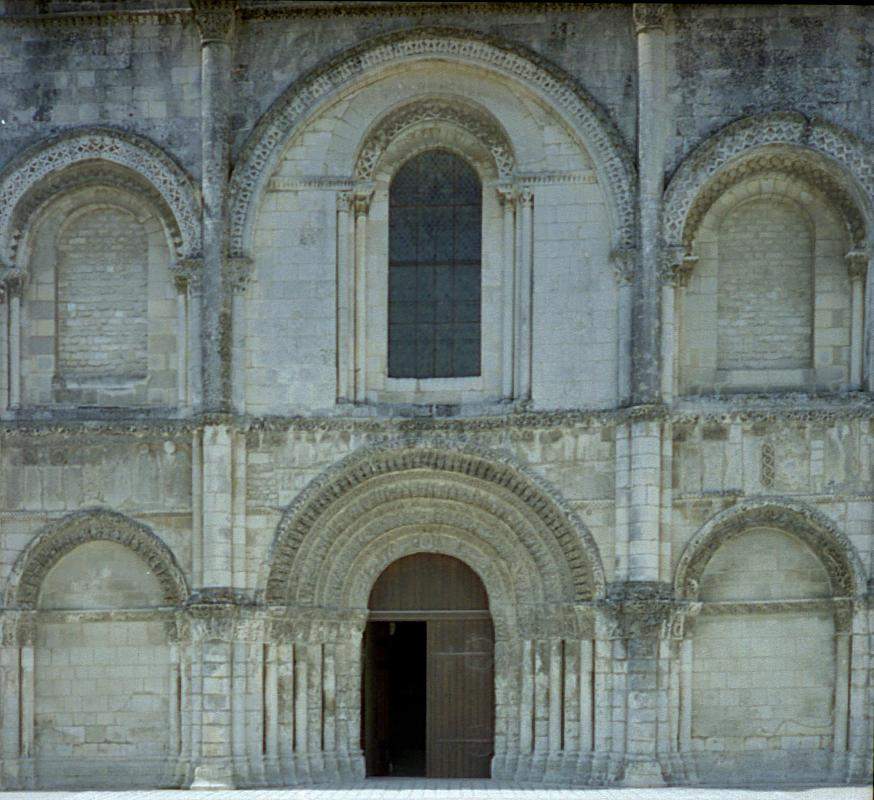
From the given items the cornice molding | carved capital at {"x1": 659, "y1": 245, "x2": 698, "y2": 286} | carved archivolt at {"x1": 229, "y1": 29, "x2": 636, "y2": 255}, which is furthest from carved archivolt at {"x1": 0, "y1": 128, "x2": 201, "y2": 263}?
carved capital at {"x1": 659, "y1": 245, "x2": 698, "y2": 286}

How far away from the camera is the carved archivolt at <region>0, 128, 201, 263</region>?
22.7 meters

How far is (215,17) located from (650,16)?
4953 millimetres

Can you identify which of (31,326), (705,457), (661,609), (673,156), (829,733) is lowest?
(829,733)

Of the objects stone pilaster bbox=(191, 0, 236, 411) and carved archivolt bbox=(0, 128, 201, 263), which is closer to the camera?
stone pilaster bbox=(191, 0, 236, 411)

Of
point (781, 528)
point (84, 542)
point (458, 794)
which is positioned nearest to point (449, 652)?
point (458, 794)

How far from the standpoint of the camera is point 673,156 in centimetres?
2222

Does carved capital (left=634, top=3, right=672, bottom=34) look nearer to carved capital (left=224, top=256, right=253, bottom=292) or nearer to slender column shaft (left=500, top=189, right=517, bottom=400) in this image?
slender column shaft (left=500, top=189, right=517, bottom=400)

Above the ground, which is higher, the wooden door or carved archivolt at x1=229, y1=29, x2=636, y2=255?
carved archivolt at x1=229, y1=29, x2=636, y2=255

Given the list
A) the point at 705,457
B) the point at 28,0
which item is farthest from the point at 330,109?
the point at 705,457

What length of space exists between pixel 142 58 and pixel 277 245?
2.71 m

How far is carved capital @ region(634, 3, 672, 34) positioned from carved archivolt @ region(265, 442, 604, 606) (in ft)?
17.0

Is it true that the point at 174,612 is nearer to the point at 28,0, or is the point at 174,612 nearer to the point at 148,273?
the point at 148,273

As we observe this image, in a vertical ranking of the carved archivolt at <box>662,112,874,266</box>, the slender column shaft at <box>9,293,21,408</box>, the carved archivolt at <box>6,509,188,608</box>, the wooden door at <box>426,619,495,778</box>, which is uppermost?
the carved archivolt at <box>662,112,874,266</box>

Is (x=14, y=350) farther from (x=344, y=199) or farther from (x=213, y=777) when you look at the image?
(x=213, y=777)
